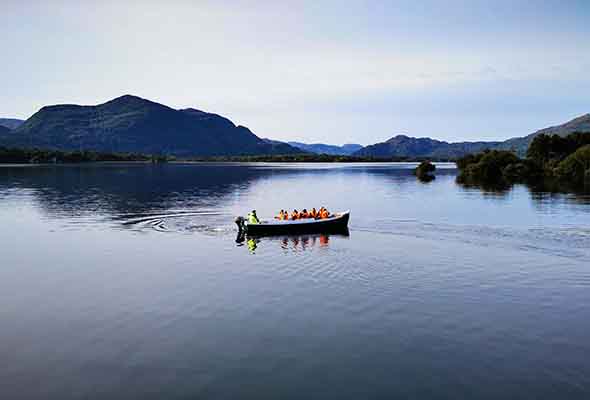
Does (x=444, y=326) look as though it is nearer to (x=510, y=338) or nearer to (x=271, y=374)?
(x=510, y=338)

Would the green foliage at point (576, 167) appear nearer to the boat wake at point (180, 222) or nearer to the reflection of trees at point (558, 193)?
the reflection of trees at point (558, 193)

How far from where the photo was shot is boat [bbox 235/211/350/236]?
58622 mm

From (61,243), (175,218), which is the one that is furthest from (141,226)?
(61,243)

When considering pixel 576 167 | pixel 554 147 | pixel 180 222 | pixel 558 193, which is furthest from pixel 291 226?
pixel 554 147

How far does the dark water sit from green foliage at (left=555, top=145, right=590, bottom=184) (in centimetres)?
9554

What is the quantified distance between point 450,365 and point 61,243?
1748 inches

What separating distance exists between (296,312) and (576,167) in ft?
481

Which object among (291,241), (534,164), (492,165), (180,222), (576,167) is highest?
(534,164)

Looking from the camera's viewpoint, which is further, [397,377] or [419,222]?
[419,222]

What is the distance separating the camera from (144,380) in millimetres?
21828

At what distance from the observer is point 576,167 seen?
150000mm

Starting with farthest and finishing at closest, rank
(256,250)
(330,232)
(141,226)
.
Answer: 1. (141,226)
2. (330,232)
3. (256,250)

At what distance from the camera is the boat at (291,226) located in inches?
2308

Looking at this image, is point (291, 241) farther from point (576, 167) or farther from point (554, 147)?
point (554, 147)
